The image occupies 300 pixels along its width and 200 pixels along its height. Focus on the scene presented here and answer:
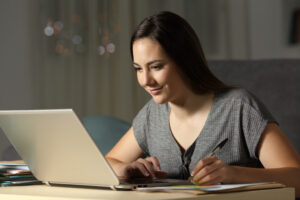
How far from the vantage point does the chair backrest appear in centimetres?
197

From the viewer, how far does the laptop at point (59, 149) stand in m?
1.09

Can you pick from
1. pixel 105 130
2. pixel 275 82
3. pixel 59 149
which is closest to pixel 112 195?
pixel 59 149

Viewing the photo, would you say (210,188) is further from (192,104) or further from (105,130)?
(105,130)

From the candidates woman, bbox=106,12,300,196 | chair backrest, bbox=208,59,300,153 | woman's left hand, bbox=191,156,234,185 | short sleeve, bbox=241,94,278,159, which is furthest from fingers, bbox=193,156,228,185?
chair backrest, bbox=208,59,300,153

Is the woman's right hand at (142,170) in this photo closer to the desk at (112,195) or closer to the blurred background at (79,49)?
the desk at (112,195)

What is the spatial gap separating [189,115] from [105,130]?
0.74m

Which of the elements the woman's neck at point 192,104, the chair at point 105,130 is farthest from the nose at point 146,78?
the chair at point 105,130

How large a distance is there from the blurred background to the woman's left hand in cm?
263

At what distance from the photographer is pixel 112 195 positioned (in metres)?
1.06

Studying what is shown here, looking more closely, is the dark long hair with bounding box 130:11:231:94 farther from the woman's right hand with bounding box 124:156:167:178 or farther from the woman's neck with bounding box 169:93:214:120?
the woman's right hand with bounding box 124:156:167:178

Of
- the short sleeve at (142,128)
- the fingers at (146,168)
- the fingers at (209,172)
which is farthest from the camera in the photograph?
the short sleeve at (142,128)

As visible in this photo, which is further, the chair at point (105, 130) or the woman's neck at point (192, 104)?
the chair at point (105, 130)

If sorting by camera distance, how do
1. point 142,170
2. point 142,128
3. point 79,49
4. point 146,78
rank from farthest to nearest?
point 79,49, point 142,128, point 146,78, point 142,170

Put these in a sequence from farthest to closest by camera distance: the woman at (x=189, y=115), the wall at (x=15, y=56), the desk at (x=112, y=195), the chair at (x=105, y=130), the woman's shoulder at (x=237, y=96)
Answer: the wall at (x=15, y=56) < the chair at (x=105, y=130) < the woman's shoulder at (x=237, y=96) < the woman at (x=189, y=115) < the desk at (x=112, y=195)
